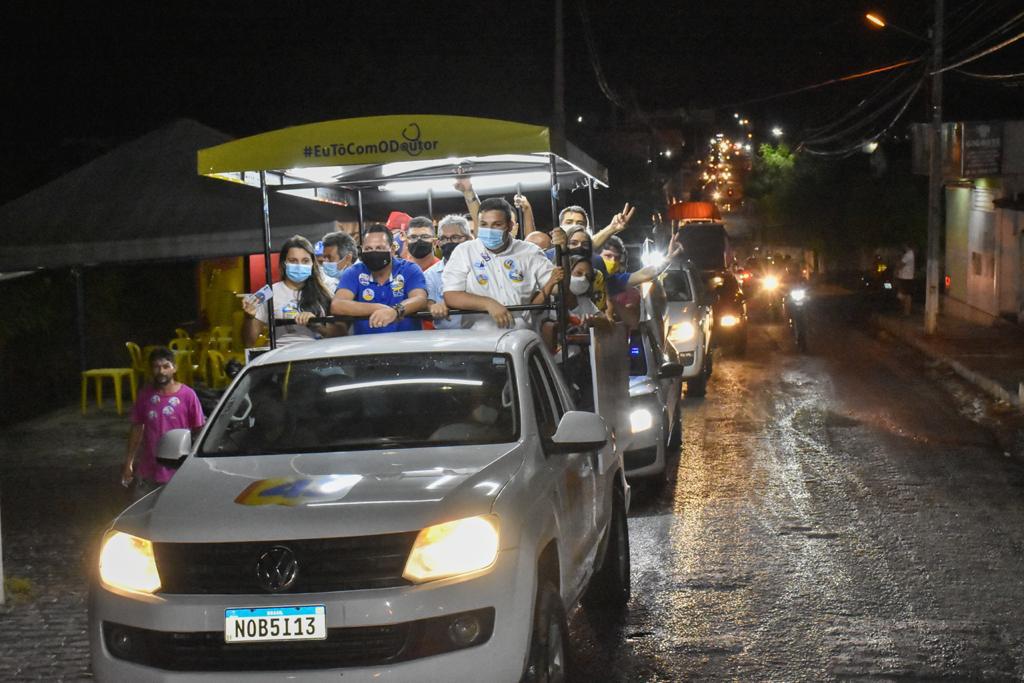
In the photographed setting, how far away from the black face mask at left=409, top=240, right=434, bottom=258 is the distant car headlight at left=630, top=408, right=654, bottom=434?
86.8 inches

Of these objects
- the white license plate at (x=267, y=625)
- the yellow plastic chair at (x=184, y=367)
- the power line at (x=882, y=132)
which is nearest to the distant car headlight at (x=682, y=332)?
the yellow plastic chair at (x=184, y=367)

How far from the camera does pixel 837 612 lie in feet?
23.4

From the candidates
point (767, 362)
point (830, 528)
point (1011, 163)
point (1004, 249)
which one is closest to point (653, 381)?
point (830, 528)

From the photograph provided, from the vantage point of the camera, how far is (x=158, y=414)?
897cm

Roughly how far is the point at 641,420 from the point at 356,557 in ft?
19.7

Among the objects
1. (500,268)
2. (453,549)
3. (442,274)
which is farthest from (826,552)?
(453,549)

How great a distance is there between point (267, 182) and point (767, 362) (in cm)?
1287

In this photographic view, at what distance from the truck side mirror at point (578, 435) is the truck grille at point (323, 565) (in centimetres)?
118

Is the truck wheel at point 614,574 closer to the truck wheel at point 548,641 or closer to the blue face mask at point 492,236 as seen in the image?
the truck wheel at point 548,641

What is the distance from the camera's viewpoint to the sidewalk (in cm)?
1792

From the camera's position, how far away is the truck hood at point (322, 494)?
472 cm

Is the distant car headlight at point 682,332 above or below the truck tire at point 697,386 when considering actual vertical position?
above

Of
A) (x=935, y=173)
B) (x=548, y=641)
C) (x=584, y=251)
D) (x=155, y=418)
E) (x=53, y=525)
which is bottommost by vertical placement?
(x=53, y=525)

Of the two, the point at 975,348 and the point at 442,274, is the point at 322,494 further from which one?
the point at 975,348
